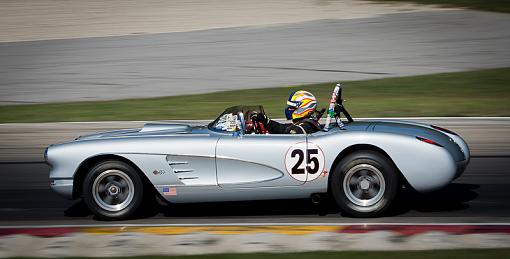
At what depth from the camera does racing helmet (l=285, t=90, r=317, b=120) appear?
27.4 ft

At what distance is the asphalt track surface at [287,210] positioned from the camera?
7918 mm

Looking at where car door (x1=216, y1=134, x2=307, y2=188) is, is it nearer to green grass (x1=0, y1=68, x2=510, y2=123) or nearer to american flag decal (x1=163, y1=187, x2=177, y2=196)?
american flag decal (x1=163, y1=187, x2=177, y2=196)

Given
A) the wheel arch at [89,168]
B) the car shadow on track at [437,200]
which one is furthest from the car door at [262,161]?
the car shadow on track at [437,200]

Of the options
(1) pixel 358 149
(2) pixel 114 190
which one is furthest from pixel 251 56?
(1) pixel 358 149

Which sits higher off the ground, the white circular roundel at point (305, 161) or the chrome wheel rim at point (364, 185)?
the white circular roundel at point (305, 161)

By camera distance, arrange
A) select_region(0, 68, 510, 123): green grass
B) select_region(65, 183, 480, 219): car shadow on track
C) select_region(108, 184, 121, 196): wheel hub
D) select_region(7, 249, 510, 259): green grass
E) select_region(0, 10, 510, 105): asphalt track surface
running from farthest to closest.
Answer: select_region(0, 10, 510, 105): asphalt track surface
select_region(0, 68, 510, 123): green grass
select_region(65, 183, 480, 219): car shadow on track
select_region(108, 184, 121, 196): wheel hub
select_region(7, 249, 510, 259): green grass

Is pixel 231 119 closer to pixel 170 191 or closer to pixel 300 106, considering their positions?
pixel 300 106

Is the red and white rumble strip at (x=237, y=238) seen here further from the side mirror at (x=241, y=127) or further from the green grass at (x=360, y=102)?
the green grass at (x=360, y=102)

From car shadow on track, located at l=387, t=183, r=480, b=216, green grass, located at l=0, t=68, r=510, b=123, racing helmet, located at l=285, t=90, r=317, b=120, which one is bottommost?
car shadow on track, located at l=387, t=183, r=480, b=216

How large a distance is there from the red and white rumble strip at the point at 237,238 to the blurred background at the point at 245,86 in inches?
0.7

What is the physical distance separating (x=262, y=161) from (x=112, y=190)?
1495mm

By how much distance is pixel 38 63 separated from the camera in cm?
2072

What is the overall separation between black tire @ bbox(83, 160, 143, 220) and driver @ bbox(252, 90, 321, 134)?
1340 mm

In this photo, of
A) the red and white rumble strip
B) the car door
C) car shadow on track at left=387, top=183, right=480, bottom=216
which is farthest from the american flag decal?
car shadow on track at left=387, top=183, right=480, bottom=216
